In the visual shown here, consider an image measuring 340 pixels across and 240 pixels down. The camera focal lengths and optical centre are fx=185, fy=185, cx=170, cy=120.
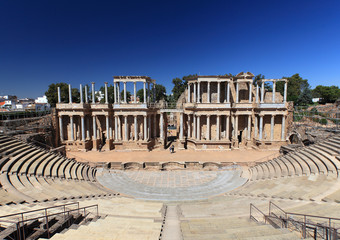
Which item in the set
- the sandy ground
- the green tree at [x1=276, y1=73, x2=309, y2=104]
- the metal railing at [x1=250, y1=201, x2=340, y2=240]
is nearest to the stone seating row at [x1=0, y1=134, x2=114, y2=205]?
the sandy ground

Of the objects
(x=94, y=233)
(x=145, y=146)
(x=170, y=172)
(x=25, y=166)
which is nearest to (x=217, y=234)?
(x=94, y=233)

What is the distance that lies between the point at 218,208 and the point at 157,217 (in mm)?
4312

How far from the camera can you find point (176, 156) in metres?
28.0

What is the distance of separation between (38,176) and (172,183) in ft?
38.6

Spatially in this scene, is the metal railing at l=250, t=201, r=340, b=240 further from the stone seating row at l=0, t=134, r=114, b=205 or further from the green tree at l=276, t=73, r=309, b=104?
the green tree at l=276, t=73, r=309, b=104

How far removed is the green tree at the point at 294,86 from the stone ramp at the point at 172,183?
61.5 meters

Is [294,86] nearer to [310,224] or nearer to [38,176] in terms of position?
[310,224]

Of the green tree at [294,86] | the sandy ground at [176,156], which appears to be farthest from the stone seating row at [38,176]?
the green tree at [294,86]

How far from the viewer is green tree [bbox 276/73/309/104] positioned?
6928cm

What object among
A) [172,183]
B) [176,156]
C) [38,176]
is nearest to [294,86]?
[176,156]

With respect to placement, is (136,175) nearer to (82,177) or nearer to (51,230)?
(82,177)

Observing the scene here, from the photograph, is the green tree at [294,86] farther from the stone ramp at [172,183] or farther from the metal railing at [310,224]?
the metal railing at [310,224]

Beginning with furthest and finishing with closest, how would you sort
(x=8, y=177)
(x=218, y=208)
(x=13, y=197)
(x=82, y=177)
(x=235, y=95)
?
(x=235, y=95) → (x=82, y=177) → (x=8, y=177) → (x=218, y=208) → (x=13, y=197)

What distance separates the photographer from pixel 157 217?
10.8 metres
